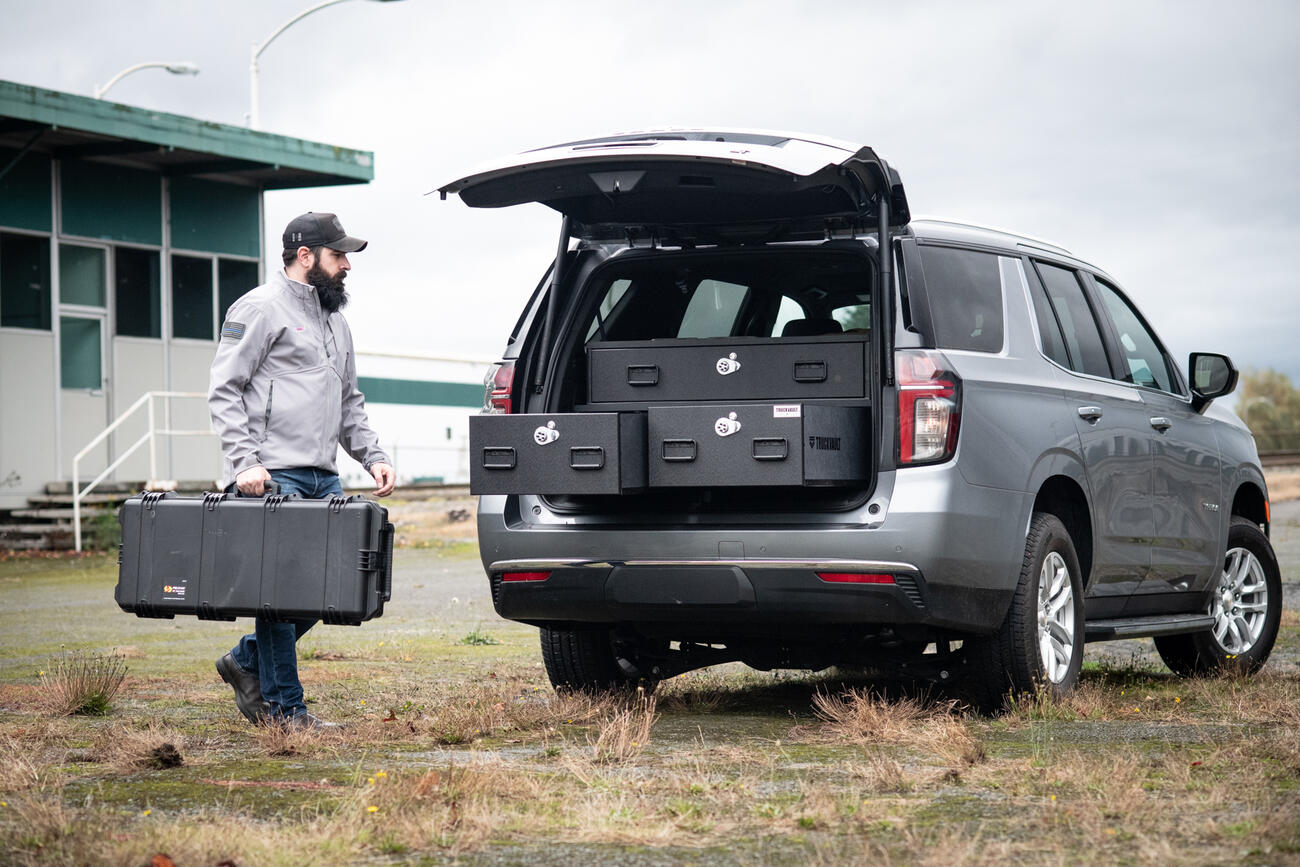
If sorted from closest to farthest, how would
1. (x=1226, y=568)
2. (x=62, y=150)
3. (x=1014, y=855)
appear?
1. (x=1014, y=855)
2. (x=1226, y=568)
3. (x=62, y=150)

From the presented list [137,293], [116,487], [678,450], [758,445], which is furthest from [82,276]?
[758,445]

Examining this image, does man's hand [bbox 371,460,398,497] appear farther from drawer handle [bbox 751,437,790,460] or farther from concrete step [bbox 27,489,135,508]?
concrete step [bbox 27,489,135,508]

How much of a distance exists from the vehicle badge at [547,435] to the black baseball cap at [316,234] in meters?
1.12

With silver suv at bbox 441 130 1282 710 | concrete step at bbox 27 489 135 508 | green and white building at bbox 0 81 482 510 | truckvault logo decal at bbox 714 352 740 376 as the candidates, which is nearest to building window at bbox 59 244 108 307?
green and white building at bbox 0 81 482 510

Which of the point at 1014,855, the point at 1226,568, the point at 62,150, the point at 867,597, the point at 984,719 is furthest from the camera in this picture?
Answer: the point at 62,150

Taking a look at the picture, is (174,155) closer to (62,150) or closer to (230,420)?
(62,150)

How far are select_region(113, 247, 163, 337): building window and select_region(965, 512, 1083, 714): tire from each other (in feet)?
60.4

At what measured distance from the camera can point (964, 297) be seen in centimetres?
623

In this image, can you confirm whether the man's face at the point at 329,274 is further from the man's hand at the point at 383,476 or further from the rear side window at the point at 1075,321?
the rear side window at the point at 1075,321

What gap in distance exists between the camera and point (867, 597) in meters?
5.65

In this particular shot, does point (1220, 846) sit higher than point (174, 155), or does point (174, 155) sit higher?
point (174, 155)

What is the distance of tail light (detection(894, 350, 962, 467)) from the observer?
18.7 ft

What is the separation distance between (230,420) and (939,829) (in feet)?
10.7

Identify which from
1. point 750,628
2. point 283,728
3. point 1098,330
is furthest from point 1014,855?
point 1098,330
